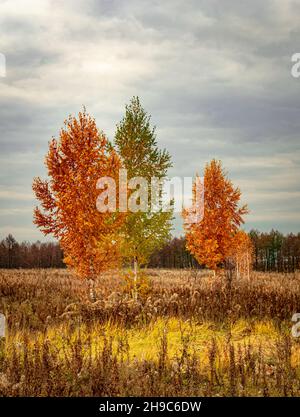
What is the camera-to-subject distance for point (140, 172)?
1712cm

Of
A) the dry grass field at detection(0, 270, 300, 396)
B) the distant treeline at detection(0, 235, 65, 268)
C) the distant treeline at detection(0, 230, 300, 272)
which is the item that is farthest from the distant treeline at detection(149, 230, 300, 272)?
the dry grass field at detection(0, 270, 300, 396)

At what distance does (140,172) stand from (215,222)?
7.69 m

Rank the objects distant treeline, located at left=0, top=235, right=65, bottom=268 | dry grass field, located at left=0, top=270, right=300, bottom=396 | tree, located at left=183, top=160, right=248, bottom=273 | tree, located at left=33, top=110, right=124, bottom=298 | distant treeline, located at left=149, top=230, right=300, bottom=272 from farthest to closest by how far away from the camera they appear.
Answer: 1. distant treeline, located at left=0, top=235, right=65, bottom=268
2. distant treeline, located at left=149, top=230, right=300, bottom=272
3. tree, located at left=183, top=160, right=248, bottom=273
4. tree, located at left=33, top=110, right=124, bottom=298
5. dry grass field, located at left=0, top=270, right=300, bottom=396

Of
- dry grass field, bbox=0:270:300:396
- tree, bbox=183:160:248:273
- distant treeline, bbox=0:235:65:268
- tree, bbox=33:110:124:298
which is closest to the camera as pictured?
dry grass field, bbox=0:270:300:396

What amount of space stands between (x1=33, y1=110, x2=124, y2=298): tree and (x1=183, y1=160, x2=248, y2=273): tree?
8.15 meters

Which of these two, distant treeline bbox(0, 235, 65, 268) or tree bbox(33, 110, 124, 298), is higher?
tree bbox(33, 110, 124, 298)

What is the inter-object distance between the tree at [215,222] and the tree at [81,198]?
26.7ft

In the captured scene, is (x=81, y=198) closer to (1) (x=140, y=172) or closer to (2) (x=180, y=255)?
(1) (x=140, y=172)

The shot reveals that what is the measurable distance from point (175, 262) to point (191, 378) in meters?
100

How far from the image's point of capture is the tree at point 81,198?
1549 cm

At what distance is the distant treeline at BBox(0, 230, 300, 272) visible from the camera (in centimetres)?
9300

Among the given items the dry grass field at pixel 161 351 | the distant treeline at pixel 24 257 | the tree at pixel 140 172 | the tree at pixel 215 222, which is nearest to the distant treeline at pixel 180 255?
the distant treeline at pixel 24 257

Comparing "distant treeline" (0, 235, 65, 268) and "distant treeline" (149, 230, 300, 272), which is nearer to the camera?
"distant treeline" (149, 230, 300, 272)

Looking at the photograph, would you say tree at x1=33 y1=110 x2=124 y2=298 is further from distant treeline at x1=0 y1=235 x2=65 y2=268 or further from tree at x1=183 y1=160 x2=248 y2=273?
distant treeline at x1=0 y1=235 x2=65 y2=268
